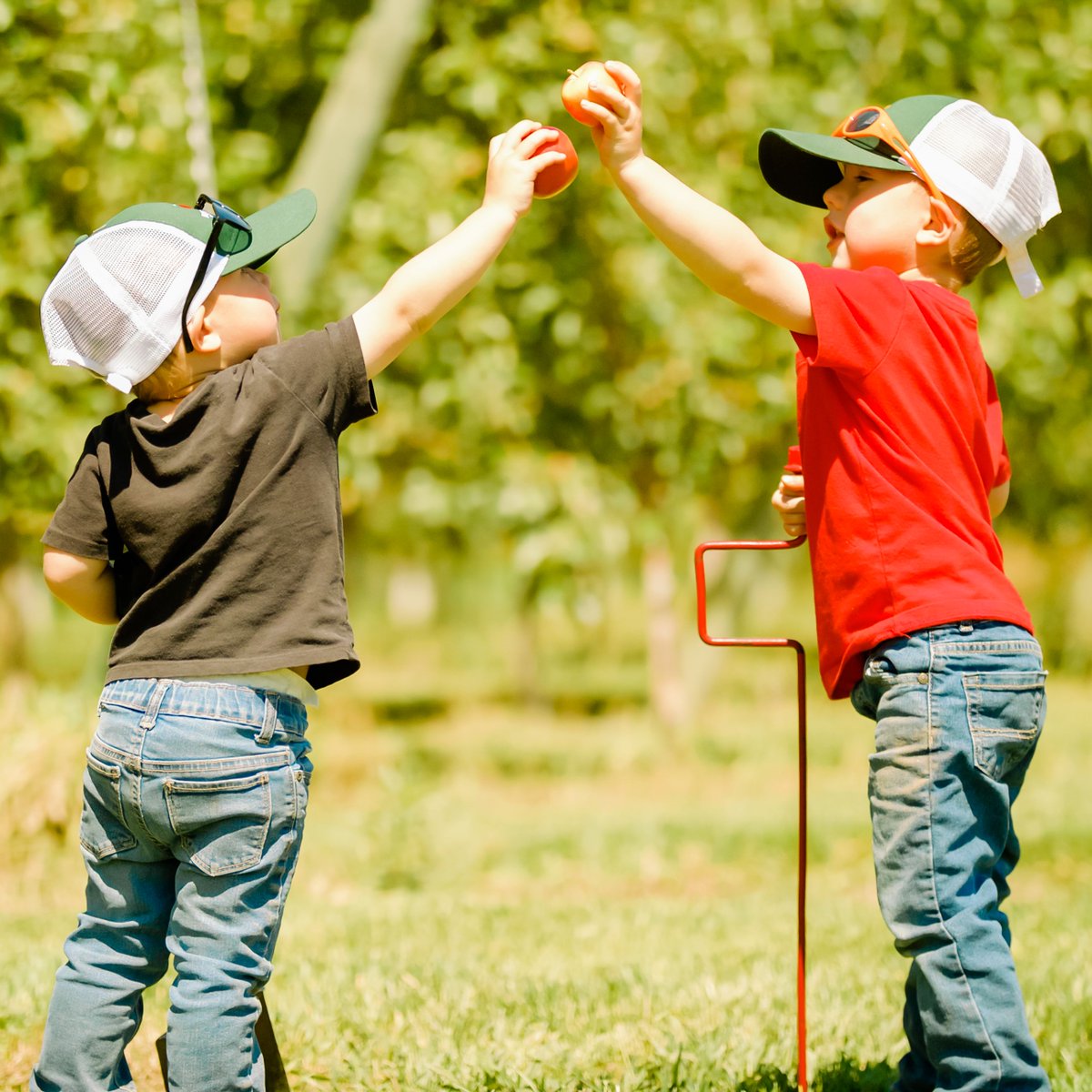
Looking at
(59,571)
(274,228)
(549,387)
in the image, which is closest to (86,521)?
(59,571)

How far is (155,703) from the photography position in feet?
7.44

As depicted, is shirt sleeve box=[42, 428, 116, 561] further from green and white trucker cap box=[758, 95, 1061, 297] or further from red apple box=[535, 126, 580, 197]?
green and white trucker cap box=[758, 95, 1061, 297]

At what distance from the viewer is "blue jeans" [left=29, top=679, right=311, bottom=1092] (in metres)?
2.22

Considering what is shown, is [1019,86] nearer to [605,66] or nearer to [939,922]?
[605,66]

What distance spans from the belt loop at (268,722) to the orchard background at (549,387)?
1.02 m

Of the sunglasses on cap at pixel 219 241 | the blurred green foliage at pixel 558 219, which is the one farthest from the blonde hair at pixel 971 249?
the blurred green foliage at pixel 558 219

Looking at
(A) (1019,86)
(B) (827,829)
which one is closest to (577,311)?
(A) (1019,86)

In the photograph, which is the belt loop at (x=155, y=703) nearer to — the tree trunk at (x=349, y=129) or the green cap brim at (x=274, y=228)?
the green cap brim at (x=274, y=228)

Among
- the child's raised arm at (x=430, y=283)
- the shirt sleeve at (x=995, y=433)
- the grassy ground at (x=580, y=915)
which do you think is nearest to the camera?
the child's raised arm at (x=430, y=283)

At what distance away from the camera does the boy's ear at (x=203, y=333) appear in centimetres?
235

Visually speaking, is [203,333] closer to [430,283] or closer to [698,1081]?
[430,283]

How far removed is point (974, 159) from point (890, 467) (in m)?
0.57

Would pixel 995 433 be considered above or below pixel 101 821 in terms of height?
above

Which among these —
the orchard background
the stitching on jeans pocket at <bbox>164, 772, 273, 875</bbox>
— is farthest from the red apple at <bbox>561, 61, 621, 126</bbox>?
the orchard background
